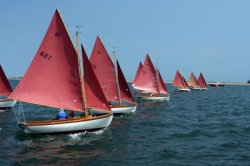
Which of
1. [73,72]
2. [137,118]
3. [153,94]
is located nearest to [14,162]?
[73,72]

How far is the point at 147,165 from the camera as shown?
2205 centimetres

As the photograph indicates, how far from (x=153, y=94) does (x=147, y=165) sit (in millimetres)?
55369

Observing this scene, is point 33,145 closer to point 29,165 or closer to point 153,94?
point 29,165

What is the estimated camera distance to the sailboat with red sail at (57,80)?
102 ft

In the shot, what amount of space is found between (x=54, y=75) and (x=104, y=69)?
1441 centimetres

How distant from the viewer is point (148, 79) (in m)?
74.1

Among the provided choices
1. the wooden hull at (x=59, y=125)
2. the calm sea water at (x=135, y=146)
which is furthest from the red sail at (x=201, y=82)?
the wooden hull at (x=59, y=125)

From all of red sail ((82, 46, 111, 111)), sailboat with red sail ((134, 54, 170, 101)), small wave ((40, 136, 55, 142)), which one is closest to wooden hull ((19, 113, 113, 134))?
small wave ((40, 136, 55, 142))

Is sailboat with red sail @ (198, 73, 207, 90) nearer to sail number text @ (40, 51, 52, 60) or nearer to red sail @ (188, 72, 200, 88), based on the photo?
red sail @ (188, 72, 200, 88)

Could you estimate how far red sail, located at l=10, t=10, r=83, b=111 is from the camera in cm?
3109

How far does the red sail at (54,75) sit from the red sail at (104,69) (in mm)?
12799

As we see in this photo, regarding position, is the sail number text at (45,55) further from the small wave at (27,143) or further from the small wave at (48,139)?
the small wave at (27,143)

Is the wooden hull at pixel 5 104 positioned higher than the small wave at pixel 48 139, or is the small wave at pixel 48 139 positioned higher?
the wooden hull at pixel 5 104

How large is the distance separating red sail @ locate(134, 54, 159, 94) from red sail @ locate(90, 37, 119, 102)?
28.2 metres
